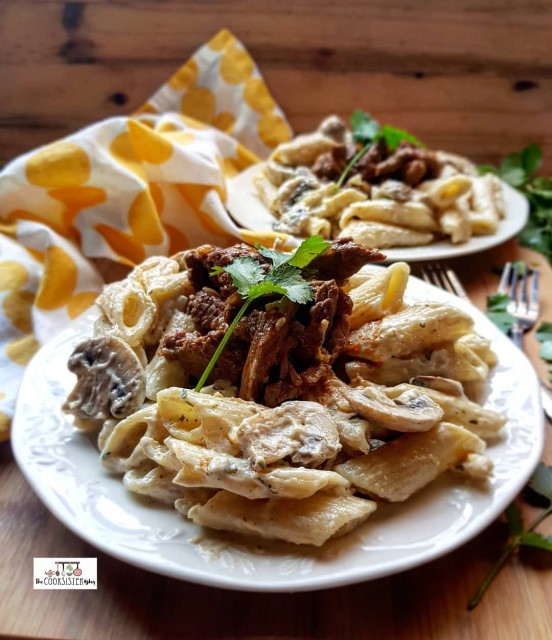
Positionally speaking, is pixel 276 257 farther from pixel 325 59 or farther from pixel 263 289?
pixel 325 59

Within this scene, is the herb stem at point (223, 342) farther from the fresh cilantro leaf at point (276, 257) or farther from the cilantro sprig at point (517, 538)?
the cilantro sprig at point (517, 538)

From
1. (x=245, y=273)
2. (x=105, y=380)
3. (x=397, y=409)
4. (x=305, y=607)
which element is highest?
(x=245, y=273)

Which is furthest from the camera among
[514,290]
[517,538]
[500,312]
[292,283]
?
[514,290]

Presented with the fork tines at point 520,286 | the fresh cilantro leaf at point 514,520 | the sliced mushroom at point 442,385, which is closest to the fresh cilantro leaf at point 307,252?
the sliced mushroom at point 442,385

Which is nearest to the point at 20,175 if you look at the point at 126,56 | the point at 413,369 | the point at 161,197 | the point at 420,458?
the point at 161,197

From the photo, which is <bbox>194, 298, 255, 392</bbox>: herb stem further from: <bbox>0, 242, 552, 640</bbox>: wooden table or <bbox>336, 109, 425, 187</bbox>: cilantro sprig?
<bbox>336, 109, 425, 187</bbox>: cilantro sprig

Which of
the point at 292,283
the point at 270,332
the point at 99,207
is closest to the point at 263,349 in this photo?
the point at 270,332
